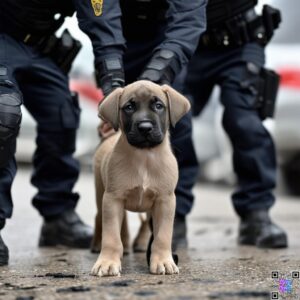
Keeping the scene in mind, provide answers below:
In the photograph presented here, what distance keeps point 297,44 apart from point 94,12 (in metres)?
4.88

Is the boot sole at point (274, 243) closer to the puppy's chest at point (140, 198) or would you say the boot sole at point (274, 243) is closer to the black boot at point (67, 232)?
the black boot at point (67, 232)

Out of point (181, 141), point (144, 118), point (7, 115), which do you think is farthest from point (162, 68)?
point (181, 141)

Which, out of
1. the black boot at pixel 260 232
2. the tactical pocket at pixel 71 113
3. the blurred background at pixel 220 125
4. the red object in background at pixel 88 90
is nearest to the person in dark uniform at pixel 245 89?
the black boot at pixel 260 232

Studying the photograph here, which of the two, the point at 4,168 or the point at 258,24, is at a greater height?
the point at 258,24

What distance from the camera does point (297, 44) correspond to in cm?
905

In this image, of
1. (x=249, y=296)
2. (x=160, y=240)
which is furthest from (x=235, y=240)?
(x=249, y=296)

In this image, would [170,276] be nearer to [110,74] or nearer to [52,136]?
[110,74]

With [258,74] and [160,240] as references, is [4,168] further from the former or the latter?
[258,74]

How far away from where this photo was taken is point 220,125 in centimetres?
902

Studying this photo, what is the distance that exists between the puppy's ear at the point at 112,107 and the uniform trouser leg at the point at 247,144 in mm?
1636

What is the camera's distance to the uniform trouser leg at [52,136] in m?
5.30

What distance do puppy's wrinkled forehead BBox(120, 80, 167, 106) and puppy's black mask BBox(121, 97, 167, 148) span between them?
1cm

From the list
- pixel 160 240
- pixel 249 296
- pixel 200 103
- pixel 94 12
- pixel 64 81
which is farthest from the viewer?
pixel 200 103

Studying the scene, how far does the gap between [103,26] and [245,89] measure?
56.7 inches
